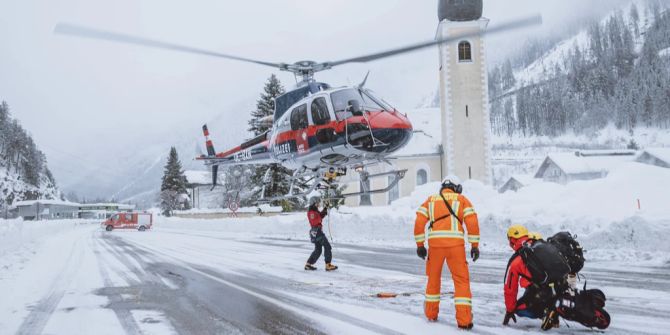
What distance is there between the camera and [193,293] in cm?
711

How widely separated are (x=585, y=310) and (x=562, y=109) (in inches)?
5847

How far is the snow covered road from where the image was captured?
15.9 ft

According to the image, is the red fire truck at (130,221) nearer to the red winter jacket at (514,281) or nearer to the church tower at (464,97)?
the church tower at (464,97)

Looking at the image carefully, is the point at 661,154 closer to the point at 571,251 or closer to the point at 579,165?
the point at 579,165

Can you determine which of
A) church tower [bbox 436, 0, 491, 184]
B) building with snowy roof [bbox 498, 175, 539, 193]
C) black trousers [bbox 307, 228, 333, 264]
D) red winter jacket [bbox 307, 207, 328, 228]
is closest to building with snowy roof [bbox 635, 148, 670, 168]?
building with snowy roof [bbox 498, 175, 539, 193]

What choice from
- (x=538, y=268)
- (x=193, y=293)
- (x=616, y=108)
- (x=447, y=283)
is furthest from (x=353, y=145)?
(x=616, y=108)

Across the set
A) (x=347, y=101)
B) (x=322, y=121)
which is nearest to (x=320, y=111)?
(x=322, y=121)

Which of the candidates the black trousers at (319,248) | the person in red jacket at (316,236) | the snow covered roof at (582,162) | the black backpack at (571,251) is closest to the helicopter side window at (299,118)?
the person in red jacket at (316,236)

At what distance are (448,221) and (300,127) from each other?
7538 millimetres

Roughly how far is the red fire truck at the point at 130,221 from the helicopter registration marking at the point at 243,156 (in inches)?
1194

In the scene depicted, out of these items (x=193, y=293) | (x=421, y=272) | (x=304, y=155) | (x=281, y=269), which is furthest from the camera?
(x=304, y=155)

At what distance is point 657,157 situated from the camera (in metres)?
49.7

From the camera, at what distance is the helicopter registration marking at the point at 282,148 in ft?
41.5

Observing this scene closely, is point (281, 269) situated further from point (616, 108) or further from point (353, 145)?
point (616, 108)
